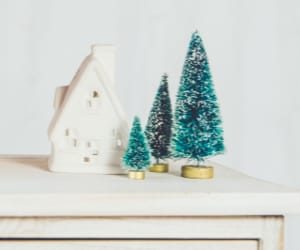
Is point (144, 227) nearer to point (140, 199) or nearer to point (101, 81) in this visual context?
point (140, 199)

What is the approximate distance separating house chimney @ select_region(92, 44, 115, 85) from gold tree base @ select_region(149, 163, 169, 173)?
117 millimetres

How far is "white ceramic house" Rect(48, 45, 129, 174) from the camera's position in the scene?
852 mm

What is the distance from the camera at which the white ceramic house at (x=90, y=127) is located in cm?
85

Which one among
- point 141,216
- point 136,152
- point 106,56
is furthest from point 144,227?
point 106,56

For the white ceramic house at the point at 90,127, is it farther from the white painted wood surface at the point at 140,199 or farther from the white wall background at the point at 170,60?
the white wall background at the point at 170,60

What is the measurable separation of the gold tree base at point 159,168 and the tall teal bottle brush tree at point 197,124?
51 millimetres

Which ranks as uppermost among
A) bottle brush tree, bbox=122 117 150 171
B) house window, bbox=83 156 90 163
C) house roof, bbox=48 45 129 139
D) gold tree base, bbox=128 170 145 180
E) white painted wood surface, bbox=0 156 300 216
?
house roof, bbox=48 45 129 139

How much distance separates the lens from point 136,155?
0.81 meters

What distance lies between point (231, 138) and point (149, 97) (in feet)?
0.67

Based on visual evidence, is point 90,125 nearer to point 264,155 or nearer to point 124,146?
point 124,146

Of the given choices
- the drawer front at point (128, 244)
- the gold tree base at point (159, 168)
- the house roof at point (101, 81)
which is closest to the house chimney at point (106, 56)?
the house roof at point (101, 81)

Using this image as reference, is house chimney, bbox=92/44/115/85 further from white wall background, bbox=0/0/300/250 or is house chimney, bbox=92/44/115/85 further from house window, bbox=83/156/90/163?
white wall background, bbox=0/0/300/250

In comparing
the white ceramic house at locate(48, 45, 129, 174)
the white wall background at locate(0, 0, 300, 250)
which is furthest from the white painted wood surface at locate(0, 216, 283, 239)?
the white wall background at locate(0, 0, 300, 250)

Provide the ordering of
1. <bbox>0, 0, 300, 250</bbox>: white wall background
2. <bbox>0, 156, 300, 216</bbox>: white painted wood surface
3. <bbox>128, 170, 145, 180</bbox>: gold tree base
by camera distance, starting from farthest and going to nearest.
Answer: <bbox>0, 0, 300, 250</bbox>: white wall background < <bbox>128, 170, 145, 180</bbox>: gold tree base < <bbox>0, 156, 300, 216</bbox>: white painted wood surface
